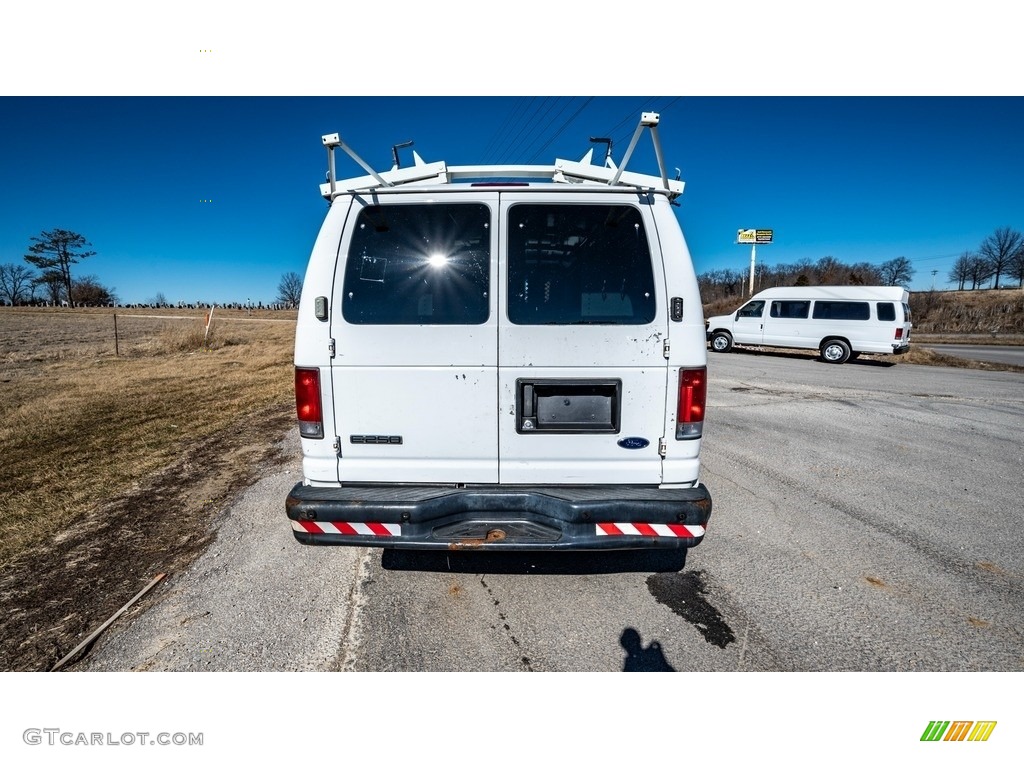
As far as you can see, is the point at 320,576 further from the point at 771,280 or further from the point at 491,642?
the point at 771,280

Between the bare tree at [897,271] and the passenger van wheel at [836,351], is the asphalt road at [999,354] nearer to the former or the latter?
the passenger van wheel at [836,351]

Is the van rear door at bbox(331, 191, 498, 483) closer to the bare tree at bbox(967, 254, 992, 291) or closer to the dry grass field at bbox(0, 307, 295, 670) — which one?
the dry grass field at bbox(0, 307, 295, 670)

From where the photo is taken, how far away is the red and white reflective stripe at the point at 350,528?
234cm

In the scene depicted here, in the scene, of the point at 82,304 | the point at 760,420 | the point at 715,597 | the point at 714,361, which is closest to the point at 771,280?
the point at 714,361

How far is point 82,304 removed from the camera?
65750mm

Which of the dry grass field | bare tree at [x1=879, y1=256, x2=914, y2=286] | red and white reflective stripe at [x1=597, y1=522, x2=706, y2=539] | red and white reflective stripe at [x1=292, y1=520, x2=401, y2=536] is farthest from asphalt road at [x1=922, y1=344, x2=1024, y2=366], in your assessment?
bare tree at [x1=879, y1=256, x2=914, y2=286]

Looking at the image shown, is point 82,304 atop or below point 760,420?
atop

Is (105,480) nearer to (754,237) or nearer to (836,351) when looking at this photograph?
(836,351)

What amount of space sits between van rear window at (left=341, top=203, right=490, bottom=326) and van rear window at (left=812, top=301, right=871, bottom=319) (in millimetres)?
15482

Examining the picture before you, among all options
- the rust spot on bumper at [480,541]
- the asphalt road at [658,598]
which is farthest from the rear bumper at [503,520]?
the asphalt road at [658,598]

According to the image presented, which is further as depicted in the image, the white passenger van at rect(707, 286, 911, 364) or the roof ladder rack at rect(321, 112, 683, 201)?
the white passenger van at rect(707, 286, 911, 364)

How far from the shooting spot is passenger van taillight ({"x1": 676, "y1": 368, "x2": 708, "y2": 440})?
242cm

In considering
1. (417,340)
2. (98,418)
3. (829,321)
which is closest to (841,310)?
(829,321)
